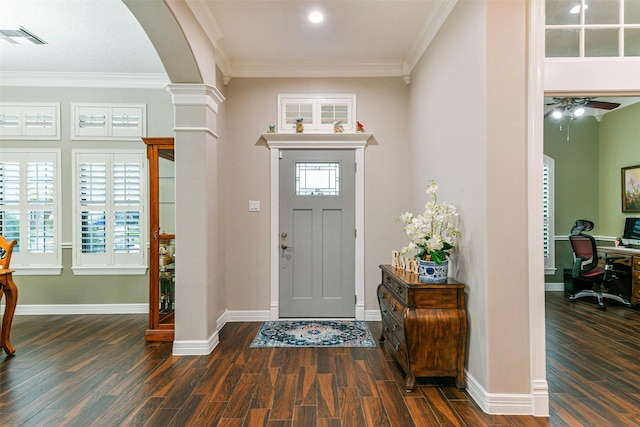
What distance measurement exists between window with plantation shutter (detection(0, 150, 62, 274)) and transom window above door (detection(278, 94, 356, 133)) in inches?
115

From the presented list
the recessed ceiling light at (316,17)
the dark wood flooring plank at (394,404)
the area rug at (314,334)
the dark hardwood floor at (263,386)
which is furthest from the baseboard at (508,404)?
the recessed ceiling light at (316,17)

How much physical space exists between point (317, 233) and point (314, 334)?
44.3 inches

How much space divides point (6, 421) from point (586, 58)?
13.8ft

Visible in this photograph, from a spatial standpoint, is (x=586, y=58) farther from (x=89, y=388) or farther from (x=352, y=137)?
(x=89, y=388)

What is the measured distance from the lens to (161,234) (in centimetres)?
326

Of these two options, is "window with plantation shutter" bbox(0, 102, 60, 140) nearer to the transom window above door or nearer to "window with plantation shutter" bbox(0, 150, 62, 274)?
"window with plantation shutter" bbox(0, 150, 62, 274)

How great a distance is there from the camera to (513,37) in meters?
2.05

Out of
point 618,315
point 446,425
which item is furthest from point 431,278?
point 618,315

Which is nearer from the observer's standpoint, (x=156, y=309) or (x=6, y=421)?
(x=6, y=421)

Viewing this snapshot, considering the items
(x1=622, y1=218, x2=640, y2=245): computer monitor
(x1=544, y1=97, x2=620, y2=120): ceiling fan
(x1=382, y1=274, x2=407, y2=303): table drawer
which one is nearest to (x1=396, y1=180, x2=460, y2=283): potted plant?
(x1=382, y1=274, x2=407, y2=303): table drawer

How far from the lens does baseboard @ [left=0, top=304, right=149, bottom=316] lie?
415 cm

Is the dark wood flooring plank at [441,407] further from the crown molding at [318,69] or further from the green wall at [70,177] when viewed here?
the green wall at [70,177]

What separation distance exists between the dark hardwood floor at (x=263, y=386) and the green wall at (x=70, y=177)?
0.78 m

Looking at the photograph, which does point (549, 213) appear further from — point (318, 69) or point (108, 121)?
point (108, 121)
